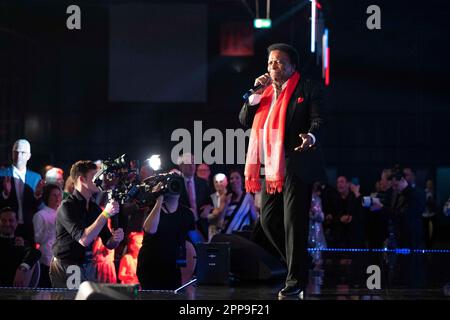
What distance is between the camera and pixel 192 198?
854cm

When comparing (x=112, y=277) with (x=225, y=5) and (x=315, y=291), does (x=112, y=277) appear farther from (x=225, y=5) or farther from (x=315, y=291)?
(x=225, y=5)

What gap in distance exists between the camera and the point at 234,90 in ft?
58.0

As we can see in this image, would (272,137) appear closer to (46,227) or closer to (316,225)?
(46,227)

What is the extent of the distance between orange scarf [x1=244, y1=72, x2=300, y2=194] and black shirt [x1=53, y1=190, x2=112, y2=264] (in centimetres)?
122

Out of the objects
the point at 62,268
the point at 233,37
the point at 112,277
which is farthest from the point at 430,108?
the point at 62,268

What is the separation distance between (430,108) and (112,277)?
40.5 ft

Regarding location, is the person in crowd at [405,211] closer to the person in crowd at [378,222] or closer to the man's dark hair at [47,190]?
the person in crowd at [378,222]

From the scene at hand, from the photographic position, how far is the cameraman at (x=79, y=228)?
5.21 m

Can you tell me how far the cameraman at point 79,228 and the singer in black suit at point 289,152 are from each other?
1.07 metres

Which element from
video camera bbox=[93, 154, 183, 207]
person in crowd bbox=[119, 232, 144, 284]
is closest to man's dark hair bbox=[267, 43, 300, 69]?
video camera bbox=[93, 154, 183, 207]

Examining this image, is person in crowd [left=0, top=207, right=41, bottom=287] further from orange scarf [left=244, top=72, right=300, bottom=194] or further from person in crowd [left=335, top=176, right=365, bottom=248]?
person in crowd [left=335, top=176, right=365, bottom=248]

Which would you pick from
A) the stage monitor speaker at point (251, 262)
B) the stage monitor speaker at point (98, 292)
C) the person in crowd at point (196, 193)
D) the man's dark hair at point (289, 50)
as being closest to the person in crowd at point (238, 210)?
the person in crowd at point (196, 193)

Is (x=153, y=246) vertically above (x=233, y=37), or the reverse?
(x=233, y=37)
